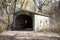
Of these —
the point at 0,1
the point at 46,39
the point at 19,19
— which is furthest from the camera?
the point at 19,19

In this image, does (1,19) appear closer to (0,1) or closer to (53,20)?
(0,1)

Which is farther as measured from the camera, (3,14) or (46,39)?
(3,14)

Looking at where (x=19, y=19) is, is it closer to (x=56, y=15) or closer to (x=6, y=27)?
(x=6, y=27)

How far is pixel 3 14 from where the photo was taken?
8.11 metres

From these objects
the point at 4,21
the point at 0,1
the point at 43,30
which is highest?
the point at 0,1

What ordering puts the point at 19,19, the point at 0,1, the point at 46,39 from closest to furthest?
1. the point at 46,39
2. the point at 0,1
3. the point at 19,19

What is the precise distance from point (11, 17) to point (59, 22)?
2.78 meters

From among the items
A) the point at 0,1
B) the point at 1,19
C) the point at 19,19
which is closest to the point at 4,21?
the point at 1,19

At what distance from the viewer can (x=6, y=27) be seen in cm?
816

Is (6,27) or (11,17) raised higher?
(11,17)

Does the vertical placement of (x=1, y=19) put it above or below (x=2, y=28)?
above

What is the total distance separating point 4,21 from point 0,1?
3.78ft

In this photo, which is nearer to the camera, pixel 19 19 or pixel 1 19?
pixel 1 19

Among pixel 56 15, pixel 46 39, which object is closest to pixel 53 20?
pixel 56 15
